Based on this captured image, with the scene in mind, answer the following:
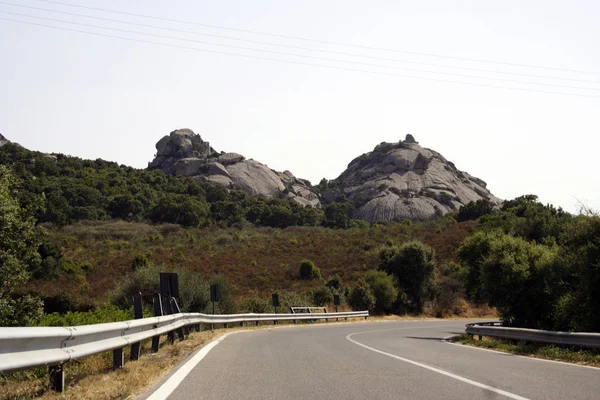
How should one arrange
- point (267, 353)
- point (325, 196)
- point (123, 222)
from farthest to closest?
1. point (325, 196)
2. point (123, 222)
3. point (267, 353)

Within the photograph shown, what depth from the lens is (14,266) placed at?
2088 centimetres

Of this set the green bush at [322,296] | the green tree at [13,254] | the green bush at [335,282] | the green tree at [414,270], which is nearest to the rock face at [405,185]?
the green bush at [335,282]

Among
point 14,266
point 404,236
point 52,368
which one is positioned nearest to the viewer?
point 52,368

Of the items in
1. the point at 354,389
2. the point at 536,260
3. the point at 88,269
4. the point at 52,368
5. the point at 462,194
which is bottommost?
the point at 354,389

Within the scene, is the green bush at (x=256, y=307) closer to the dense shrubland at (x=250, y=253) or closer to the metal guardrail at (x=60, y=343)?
the dense shrubland at (x=250, y=253)

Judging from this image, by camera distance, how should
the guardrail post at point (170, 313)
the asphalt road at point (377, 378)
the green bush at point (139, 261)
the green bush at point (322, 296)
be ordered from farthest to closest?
the green bush at point (139, 261) < the green bush at point (322, 296) < the guardrail post at point (170, 313) < the asphalt road at point (377, 378)

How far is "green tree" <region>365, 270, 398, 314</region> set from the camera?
5053cm

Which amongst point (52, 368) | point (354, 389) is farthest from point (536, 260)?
point (52, 368)

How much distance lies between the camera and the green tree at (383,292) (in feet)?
166

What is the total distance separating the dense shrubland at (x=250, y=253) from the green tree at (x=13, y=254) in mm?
50

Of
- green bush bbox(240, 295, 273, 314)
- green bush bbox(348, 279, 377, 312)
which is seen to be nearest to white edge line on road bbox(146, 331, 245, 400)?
green bush bbox(240, 295, 273, 314)

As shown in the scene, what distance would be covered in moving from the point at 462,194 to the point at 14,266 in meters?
136

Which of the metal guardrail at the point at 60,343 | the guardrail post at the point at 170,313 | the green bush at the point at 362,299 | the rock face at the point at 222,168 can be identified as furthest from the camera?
the rock face at the point at 222,168

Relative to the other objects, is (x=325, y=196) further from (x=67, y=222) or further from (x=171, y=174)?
(x=67, y=222)
